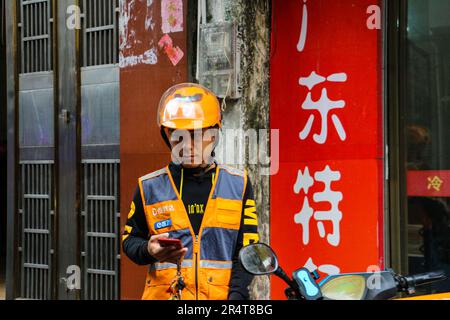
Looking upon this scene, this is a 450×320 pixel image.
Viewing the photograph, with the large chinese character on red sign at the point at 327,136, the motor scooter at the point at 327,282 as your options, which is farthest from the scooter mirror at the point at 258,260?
the large chinese character on red sign at the point at 327,136

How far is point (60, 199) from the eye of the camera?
22.8ft

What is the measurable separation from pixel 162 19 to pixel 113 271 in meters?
2.68

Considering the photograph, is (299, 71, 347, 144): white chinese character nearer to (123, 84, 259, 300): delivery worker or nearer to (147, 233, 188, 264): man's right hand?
(123, 84, 259, 300): delivery worker

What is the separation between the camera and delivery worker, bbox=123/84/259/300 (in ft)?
10.6

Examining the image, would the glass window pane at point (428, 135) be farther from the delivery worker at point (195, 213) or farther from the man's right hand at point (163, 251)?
the man's right hand at point (163, 251)

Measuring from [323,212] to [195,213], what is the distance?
256 centimetres

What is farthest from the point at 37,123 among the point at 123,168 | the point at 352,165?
the point at 352,165

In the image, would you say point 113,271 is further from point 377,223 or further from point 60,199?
point 377,223

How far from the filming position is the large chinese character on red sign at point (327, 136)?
17.9ft

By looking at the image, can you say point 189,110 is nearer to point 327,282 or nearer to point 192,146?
point 192,146

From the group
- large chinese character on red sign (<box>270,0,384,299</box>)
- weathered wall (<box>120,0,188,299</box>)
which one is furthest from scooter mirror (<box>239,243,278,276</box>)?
weathered wall (<box>120,0,188,299</box>)

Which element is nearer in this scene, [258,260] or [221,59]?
[258,260]

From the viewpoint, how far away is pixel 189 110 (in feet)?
11.0

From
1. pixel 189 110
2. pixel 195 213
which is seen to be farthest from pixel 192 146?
pixel 195 213
